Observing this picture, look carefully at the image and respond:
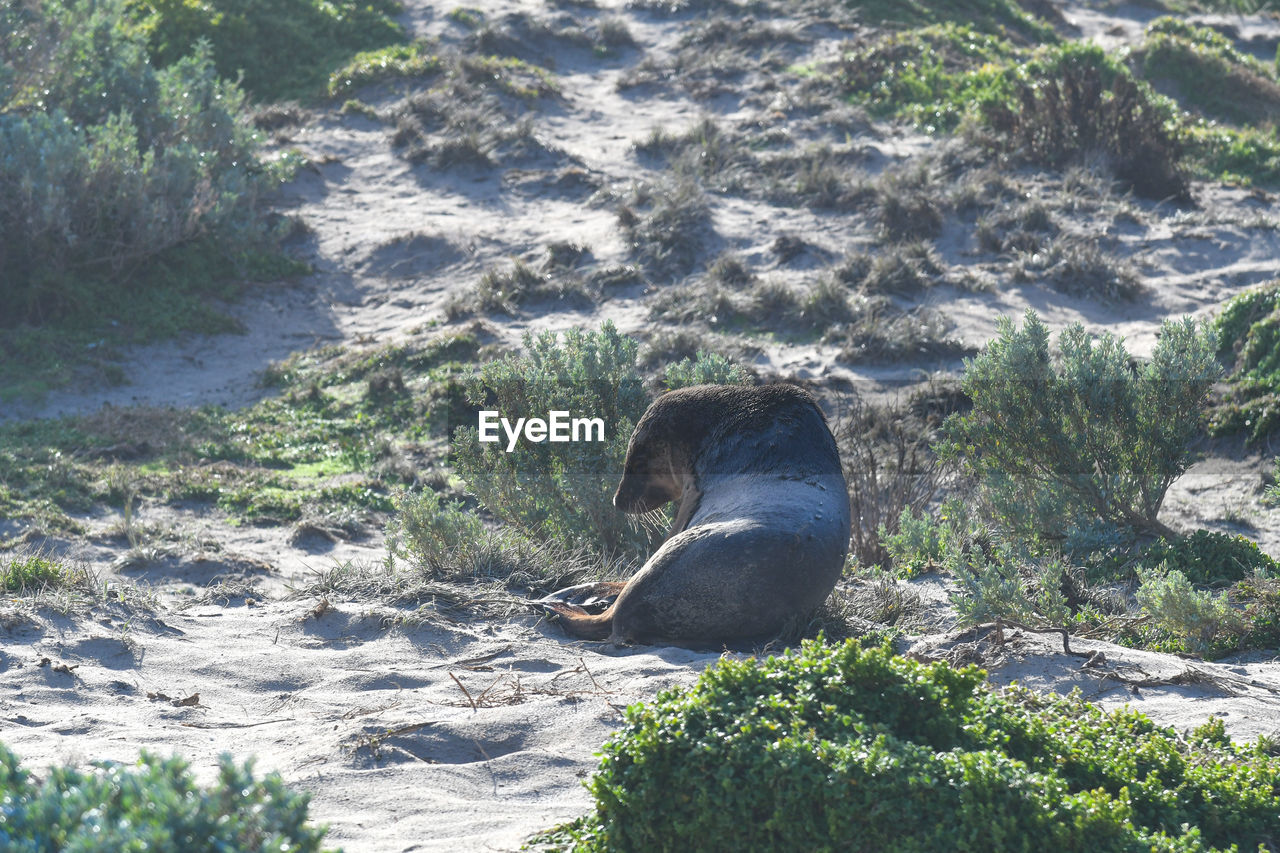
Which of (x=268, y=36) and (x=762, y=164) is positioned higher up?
(x=268, y=36)

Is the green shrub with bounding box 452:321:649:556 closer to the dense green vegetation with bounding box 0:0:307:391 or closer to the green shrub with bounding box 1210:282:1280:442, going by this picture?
the green shrub with bounding box 1210:282:1280:442

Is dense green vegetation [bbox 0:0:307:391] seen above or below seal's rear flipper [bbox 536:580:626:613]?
above

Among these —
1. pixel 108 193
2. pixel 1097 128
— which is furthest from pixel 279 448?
pixel 1097 128

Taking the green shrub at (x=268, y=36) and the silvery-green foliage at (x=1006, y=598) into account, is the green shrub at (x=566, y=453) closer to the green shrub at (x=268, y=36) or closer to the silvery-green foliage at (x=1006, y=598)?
the silvery-green foliage at (x=1006, y=598)

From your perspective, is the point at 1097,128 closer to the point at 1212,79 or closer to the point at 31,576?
the point at 1212,79

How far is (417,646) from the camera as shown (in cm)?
532

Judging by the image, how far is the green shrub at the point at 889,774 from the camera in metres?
2.84

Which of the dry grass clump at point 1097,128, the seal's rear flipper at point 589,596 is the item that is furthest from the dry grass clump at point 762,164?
the seal's rear flipper at point 589,596

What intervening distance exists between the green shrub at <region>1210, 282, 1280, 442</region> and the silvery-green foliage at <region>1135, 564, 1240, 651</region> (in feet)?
14.0

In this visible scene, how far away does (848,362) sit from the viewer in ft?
35.5

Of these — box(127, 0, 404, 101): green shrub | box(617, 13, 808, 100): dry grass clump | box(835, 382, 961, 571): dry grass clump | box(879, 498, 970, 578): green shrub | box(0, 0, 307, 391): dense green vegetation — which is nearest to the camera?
box(879, 498, 970, 578): green shrub

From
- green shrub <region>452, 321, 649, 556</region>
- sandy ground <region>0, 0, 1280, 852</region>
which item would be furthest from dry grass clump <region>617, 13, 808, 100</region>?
green shrub <region>452, 321, 649, 556</region>

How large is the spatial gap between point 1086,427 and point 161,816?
6.05 m

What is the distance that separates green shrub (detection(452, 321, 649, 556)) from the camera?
713 centimetres
